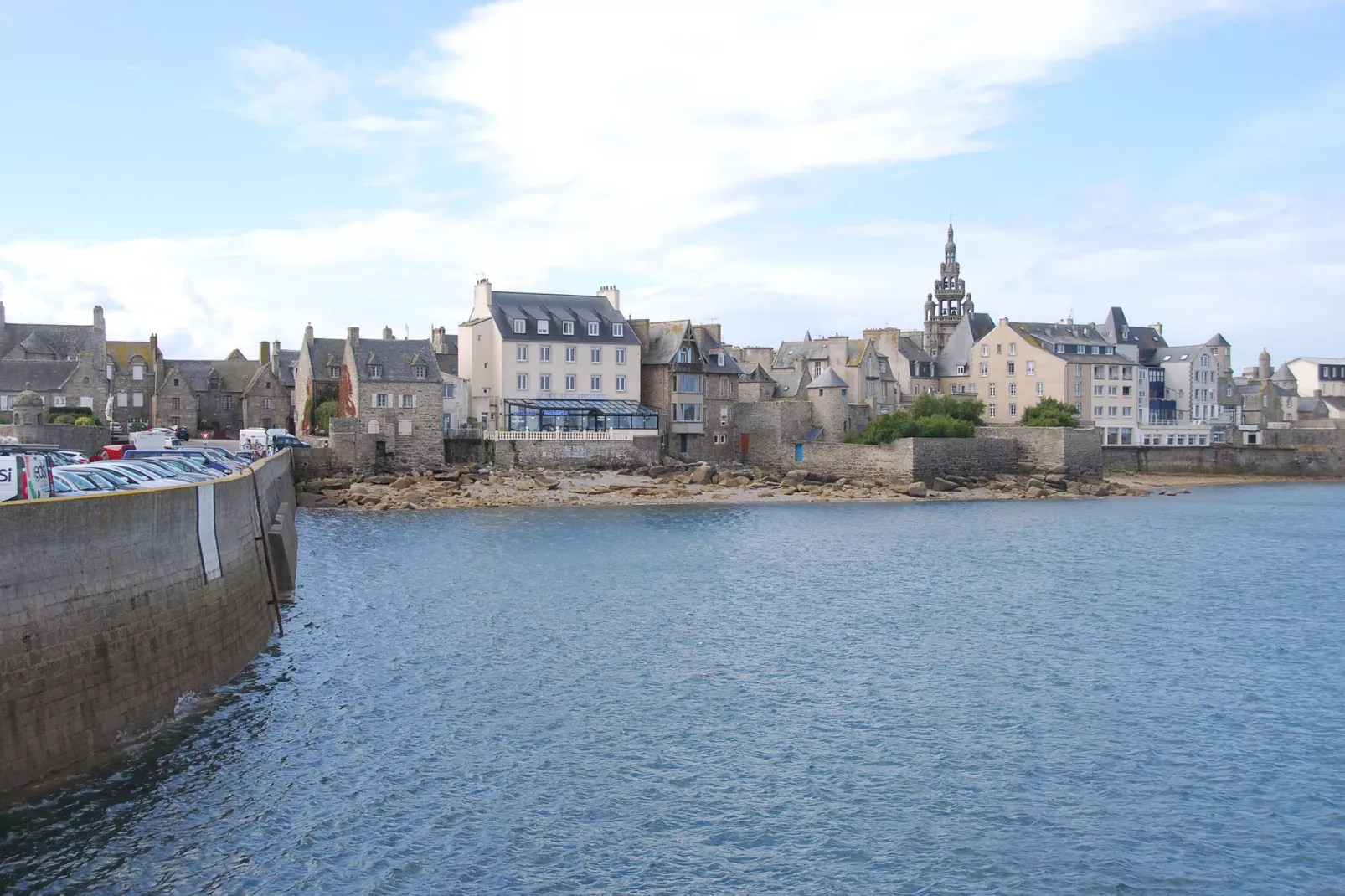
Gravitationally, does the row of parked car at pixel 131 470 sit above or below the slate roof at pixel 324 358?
below

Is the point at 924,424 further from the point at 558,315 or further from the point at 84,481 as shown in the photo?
the point at 84,481

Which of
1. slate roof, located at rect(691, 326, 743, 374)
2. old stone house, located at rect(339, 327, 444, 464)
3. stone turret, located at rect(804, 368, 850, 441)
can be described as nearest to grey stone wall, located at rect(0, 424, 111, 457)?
old stone house, located at rect(339, 327, 444, 464)

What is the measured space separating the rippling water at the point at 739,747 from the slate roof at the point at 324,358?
37.3 meters

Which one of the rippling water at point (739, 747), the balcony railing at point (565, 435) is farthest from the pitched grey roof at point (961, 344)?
the rippling water at point (739, 747)

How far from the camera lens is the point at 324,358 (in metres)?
74.8

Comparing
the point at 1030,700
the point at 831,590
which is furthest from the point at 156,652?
the point at 831,590

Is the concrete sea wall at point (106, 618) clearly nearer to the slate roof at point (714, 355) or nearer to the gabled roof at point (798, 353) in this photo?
the slate roof at point (714, 355)

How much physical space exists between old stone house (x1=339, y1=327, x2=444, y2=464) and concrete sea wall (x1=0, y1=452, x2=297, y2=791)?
4118 centimetres

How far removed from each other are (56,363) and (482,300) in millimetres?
25808

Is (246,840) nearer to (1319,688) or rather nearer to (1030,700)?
(1030,700)

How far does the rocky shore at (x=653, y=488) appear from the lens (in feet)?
201

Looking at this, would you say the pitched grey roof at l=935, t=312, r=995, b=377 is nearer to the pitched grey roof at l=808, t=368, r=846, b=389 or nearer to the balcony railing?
the pitched grey roof at l=808, t=368, r=846, b=389

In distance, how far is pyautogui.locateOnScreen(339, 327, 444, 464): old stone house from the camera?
2598 inches

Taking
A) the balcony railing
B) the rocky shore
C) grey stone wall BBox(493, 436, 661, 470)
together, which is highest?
the balcony railing
